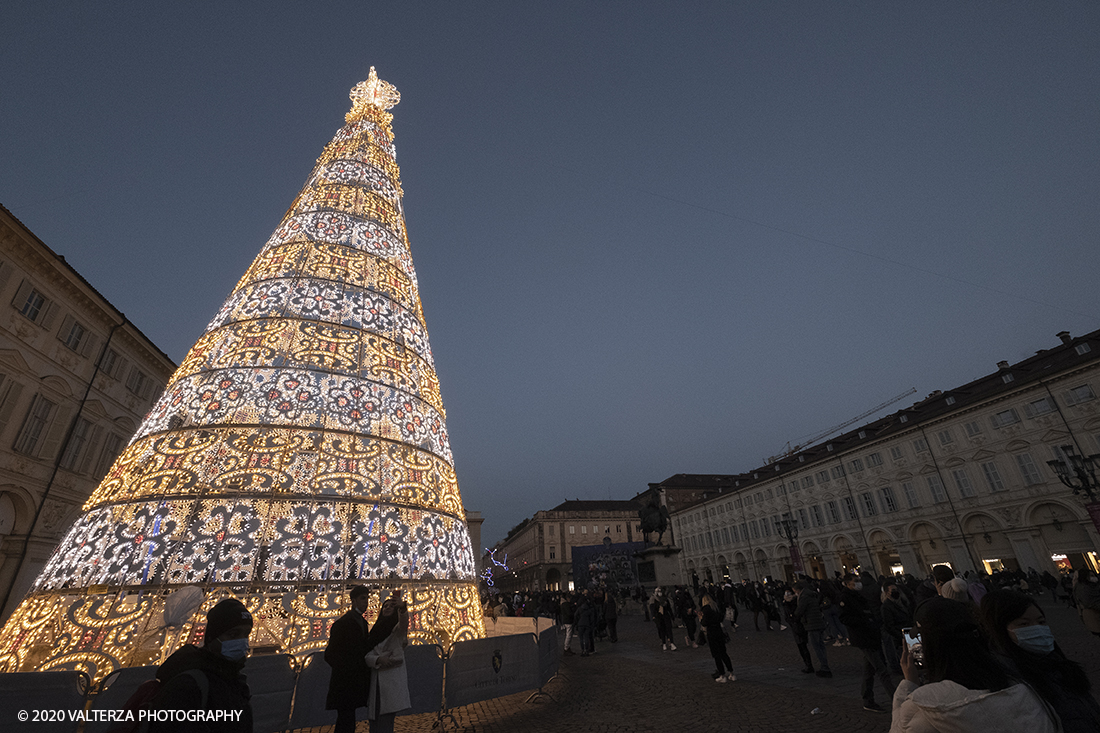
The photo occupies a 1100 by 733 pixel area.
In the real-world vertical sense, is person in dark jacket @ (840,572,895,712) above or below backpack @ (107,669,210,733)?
below

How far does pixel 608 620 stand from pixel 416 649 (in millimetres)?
11177

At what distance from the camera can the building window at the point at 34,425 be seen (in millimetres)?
14117

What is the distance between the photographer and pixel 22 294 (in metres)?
14.2

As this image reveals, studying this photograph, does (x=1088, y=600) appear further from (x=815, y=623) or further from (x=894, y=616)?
(x=815, y=623)

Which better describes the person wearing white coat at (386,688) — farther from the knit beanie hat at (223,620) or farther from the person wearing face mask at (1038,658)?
the person wearing face mask at (1038,658)

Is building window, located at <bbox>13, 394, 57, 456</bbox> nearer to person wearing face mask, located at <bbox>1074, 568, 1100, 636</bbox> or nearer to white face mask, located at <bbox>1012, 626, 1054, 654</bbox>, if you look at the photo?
white face mask, located at <bbox>1012, 626, 1054, 654</bbox>

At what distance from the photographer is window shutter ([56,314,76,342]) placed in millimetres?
15430

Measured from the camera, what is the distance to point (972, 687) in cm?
167

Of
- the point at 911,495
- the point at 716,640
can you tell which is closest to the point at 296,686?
the point at 716,640

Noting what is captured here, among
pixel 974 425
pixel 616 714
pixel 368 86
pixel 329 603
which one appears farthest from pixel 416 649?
pixel 974 425

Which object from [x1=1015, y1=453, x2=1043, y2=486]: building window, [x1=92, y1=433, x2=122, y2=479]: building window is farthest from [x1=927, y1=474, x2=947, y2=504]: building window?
[x1=92, y1=433, x2=122, y2=479]: building window

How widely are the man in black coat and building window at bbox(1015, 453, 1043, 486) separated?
35462 millimetres

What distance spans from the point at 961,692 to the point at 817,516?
43221mm

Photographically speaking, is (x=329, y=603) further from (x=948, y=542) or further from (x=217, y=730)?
(x=948, y=542)
